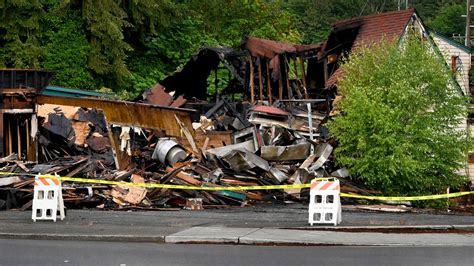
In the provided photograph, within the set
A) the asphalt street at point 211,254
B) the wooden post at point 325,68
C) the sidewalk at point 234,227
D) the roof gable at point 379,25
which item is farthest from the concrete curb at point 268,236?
the wooden post at point 325,68

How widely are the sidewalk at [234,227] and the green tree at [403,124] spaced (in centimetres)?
293

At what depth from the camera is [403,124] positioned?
822 inches

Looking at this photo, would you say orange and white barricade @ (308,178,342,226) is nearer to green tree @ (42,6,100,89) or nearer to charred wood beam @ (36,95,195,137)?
charred wood beam @ (36,95,195,137)

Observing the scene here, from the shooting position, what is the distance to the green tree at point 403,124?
2042cm

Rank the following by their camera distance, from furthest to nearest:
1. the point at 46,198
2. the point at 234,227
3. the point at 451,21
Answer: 1. the point at 451,21
2. the point at 46,198
3. the point at 234,227

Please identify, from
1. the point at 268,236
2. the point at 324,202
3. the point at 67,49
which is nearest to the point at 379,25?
the point at 324,202

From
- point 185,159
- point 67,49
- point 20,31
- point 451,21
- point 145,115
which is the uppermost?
point 451,21

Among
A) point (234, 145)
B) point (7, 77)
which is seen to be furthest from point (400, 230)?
point (7, 77)

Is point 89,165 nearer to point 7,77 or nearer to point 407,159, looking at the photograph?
point 7,77

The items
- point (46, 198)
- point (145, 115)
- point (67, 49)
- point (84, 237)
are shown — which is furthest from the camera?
point (67, 49)

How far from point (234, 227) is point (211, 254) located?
3.11m

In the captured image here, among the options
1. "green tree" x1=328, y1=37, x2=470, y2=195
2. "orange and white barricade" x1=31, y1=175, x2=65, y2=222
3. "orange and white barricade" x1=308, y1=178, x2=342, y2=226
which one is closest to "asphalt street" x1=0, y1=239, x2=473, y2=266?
"orange and white barricade" x1=308, y1=178, x2=342, y2=226

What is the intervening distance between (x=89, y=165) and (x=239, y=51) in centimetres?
1179

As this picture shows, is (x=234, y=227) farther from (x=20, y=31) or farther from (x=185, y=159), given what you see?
(x=20, y=31)
